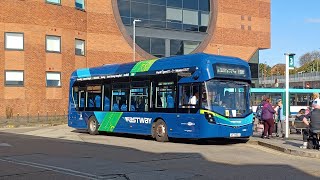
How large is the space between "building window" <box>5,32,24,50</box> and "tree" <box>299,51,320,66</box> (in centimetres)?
11147

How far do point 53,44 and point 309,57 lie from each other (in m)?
112

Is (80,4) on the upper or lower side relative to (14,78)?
upper

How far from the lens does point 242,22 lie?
5975 centimetres

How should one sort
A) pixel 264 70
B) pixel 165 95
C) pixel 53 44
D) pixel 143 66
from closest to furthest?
pixel 165 95 < pixel 143 66 < pixel 53 44 < pixel 264 70

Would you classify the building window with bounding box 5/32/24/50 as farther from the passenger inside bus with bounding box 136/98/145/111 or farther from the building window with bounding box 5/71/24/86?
the passenger inside bus with bounding box 136/98/145/111

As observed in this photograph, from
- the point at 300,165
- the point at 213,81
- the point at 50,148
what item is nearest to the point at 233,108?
the point at 213,81

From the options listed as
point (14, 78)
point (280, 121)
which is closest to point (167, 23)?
point (14, 78)

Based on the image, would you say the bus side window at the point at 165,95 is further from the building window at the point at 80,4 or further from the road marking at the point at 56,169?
the building window at the point at 80,4

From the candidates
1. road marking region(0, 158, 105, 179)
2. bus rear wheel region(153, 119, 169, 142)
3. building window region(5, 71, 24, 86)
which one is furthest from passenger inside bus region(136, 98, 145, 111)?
building window region(5, 71, 24, 86)

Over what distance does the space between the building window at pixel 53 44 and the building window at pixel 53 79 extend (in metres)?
2.12

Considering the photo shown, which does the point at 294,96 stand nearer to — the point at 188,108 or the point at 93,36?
the point at 93,36

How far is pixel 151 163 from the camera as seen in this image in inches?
476

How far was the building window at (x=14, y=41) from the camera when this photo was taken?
40312 millimetres

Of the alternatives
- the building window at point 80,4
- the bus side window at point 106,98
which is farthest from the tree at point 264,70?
the bus side window at point 106,98
